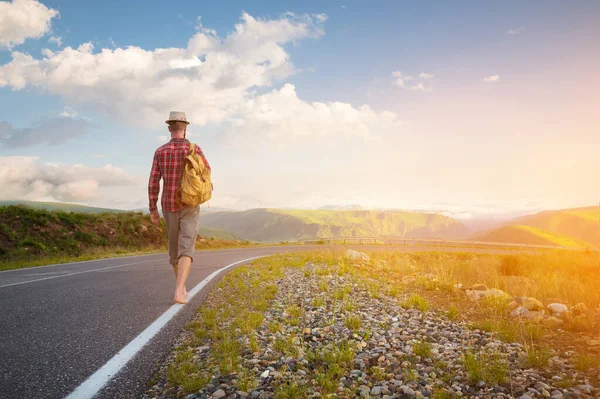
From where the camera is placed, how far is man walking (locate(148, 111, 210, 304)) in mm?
5781

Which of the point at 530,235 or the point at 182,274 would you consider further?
the point at 530,235

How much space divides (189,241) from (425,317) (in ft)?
13.6

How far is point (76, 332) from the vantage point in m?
4.43

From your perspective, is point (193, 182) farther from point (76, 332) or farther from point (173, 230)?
point (76, 332)

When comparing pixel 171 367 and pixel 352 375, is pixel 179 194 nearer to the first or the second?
pixel 171 367

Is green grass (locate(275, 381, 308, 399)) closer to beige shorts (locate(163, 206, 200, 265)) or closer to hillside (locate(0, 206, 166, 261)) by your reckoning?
beige shorts (locate(163, 206, 200, 265))

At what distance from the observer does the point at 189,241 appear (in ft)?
19.3

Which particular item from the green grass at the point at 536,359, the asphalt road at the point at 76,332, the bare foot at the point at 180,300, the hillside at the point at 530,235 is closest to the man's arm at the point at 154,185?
the bare foot at the point at 180,300

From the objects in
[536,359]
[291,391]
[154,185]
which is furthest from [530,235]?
[291,391]

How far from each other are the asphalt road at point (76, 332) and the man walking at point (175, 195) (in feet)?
3.27

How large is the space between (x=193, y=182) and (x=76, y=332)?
2.60 meters

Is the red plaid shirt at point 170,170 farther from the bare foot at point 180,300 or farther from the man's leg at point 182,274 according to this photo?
the bare foot at point 180,300

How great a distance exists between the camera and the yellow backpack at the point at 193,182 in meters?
5.64

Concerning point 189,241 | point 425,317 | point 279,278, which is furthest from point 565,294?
point 189,241
